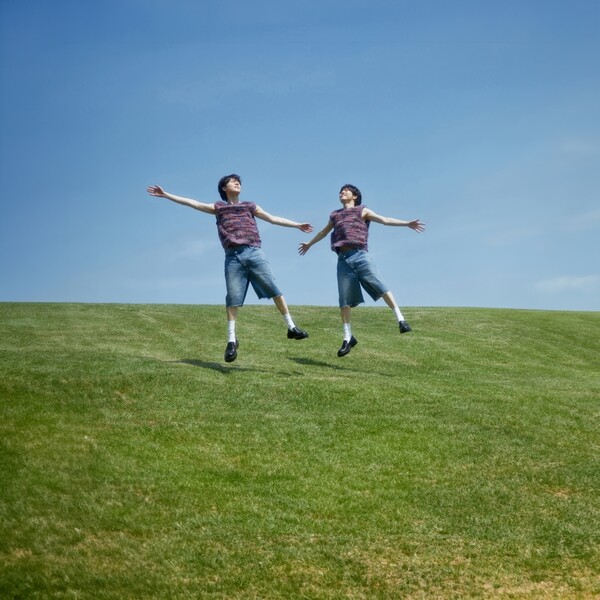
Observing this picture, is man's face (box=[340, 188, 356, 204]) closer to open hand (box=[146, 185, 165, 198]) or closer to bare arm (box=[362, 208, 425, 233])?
bare arm (box=[362, 208, 425, 233])

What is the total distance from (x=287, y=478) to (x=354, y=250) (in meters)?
6.85

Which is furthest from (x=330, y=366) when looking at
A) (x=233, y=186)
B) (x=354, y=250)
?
(x=233, y=186)

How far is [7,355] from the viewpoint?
13.5m

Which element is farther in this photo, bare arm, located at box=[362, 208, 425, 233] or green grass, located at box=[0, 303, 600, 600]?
bare arm, located at box=[362, 208, 425, 233]

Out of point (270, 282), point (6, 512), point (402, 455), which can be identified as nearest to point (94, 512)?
point (6, 512)

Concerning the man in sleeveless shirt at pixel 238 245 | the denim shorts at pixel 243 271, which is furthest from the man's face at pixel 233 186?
the denim shorts at pixel 243 271

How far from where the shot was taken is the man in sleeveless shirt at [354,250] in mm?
14617

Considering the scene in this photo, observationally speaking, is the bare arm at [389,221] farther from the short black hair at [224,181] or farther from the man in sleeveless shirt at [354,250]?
the short black hair at [224,181]

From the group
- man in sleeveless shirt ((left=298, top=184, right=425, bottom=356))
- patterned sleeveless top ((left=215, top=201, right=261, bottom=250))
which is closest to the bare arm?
man in sleeveless shirt ((left=298, top=184, right=425, bottom=356))

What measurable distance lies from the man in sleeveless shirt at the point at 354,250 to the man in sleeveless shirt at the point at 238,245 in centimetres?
150

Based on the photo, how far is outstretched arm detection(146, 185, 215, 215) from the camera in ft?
44.8

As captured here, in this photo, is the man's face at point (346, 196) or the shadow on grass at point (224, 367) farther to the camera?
the man's face at point (346, 196)

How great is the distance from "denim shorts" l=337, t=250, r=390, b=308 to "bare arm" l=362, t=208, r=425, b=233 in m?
0.71

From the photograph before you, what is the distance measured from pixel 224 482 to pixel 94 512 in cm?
155
